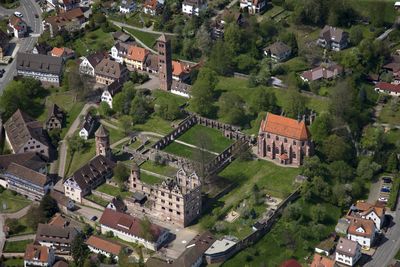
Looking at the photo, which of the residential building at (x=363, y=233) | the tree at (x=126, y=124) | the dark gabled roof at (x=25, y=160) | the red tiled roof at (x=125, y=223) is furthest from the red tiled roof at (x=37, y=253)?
the residential building at (x=363, y=233)

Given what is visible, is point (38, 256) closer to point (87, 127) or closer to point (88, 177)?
point (88, 177)

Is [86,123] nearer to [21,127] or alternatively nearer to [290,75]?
[21,127]

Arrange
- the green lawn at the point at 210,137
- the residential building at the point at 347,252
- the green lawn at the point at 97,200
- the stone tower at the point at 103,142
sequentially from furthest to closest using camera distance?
the green lawn at the point at 210,137
the stone tower at the point at 103,142
the green lawn at the point at 97,200
the residential building at the point at 347,252

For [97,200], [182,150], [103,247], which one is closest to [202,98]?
[182,150]

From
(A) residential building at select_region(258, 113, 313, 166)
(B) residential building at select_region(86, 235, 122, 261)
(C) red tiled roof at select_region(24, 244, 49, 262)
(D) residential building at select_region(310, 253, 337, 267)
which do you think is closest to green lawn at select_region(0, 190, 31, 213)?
(C) red tiled roof at select_region(24, 244, 49, 262)

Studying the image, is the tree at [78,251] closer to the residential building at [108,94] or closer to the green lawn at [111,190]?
the green lawn at [111,190]
